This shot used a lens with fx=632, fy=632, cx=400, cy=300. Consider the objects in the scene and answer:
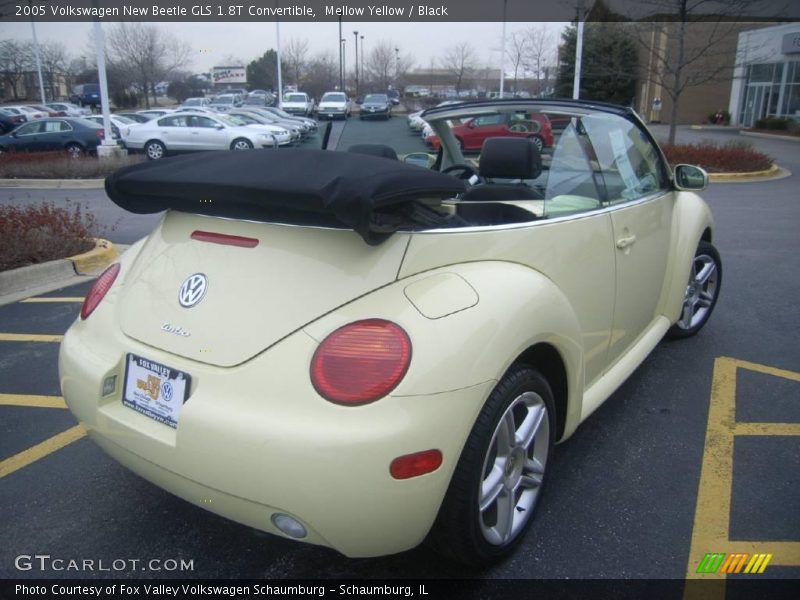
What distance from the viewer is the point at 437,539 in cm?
211

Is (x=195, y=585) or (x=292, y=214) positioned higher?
(x=292, y=214)

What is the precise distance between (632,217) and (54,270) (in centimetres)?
575

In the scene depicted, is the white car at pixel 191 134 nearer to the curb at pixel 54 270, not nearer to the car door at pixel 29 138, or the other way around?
the car door at pixel 29 138

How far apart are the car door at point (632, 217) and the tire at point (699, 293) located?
800 mm

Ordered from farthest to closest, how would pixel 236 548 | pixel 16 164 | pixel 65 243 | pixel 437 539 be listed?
pixel 16 164, pixel 65 243, pixel 236 548, pixel 437 539

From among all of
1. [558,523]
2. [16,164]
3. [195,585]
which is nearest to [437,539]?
[558,523]

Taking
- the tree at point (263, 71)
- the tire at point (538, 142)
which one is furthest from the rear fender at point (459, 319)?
the tree at point (263, 71)

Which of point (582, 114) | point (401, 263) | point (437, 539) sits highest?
point (582, 114)

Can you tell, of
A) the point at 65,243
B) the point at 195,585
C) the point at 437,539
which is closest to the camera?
the point at 437,539

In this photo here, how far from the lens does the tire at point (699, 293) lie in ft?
14.5

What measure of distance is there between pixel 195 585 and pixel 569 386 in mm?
1605

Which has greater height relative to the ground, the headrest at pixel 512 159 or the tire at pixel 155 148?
the headrest at pixel 512 159

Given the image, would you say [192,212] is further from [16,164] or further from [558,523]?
[16,164]

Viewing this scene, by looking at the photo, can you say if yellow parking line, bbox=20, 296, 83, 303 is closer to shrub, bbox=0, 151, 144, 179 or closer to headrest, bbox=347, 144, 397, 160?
headrest, bbox=347, 144, 397, 160
